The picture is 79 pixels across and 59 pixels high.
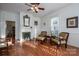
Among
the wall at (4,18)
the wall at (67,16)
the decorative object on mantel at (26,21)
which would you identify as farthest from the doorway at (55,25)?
the wall at (4,18)

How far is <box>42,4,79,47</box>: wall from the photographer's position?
2334 mm

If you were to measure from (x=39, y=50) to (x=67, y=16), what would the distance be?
2.88ft

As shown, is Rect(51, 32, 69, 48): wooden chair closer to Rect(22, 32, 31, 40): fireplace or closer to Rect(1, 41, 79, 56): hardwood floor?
Rect(1, 41, 79, 56): hardwood floor

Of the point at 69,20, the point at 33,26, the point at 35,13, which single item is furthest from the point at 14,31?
the point at 69,20

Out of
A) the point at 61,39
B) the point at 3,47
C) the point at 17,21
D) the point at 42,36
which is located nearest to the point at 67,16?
the point at 61,39

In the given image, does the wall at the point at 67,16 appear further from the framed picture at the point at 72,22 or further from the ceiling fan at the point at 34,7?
the ceiling fan at the point at 34,7

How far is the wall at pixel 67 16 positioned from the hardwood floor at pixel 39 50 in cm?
17

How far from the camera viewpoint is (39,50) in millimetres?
2406

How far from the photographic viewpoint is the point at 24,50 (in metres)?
2.40

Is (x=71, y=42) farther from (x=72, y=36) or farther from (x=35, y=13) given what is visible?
(x=35, y=13)

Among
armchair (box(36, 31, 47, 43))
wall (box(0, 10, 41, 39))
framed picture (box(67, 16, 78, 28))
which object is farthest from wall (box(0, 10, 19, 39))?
framed picture (box(67, 16, 78, 28))

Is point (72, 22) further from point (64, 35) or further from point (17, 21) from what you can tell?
point (17, 21)

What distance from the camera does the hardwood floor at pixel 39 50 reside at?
237cm

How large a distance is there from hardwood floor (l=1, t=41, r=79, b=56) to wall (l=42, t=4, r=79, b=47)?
0.54 feet
